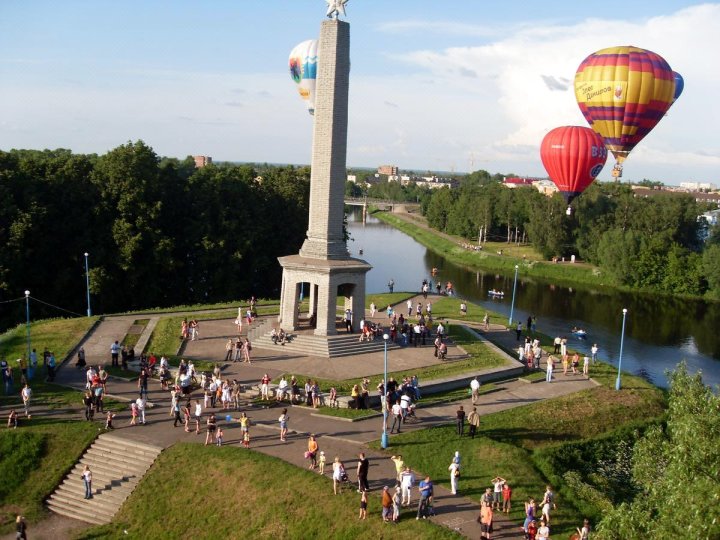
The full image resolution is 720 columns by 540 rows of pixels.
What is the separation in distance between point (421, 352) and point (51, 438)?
63.1 feet

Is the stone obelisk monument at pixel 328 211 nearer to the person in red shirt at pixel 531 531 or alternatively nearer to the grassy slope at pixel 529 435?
the grassy slope at pixel 529 435

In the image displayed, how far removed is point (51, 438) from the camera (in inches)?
Result: 1006

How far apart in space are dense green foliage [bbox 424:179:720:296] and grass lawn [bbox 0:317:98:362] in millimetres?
60572

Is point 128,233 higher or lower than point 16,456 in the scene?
higher

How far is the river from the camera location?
5075cm

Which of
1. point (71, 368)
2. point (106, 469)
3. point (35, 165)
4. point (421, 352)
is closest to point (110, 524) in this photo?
point (106, 469)

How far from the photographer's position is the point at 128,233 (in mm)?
50688

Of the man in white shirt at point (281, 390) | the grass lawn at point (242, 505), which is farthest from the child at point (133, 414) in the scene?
the man in white shirt at point (281, 390)

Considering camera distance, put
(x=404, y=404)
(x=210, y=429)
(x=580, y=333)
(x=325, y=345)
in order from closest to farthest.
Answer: (x=210, y=429)
(x=404, y=404)
(x=325, y=345)
(x=580, y=333)

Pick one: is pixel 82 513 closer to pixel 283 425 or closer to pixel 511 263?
pixel 283 425

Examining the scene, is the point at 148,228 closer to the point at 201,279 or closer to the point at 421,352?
the point at 201,279

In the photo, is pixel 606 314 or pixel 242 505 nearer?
pixel 242 505

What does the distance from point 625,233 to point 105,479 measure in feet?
238

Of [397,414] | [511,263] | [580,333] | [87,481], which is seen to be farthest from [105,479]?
[511,263]
